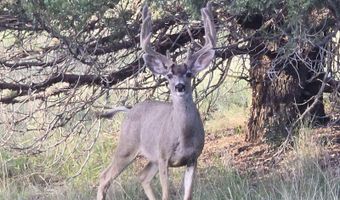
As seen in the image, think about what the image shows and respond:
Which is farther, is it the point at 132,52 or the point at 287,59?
the point at 132,52

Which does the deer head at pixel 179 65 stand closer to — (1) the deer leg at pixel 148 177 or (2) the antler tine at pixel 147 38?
(2) the antler tine at pixel 147 38

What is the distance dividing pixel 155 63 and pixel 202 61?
41 centimetres

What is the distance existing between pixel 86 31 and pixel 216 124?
387 cm

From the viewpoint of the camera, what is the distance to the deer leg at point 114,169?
27.2 ft

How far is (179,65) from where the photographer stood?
746 centimetres

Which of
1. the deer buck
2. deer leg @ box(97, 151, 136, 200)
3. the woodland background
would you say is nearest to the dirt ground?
the woodland background

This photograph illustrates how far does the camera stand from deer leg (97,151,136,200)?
27.2ft

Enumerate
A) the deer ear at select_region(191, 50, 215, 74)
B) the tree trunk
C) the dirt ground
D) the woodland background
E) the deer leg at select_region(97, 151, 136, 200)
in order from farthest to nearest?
the tree trunk < the dirt ground < the deer leg at select_region(97, 151, 136, 200) < the woodland background < the deer ear at select_region(191, 50, 215, 74)

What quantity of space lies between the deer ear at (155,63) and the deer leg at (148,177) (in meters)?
1.26

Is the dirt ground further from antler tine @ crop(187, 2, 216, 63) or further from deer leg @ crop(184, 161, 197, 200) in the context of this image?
antler tine @ crop(187, 2, 216, 63)

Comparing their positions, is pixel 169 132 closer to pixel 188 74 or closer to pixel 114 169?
pixel 188 74

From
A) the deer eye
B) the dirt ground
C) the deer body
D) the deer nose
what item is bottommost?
the dirt ground

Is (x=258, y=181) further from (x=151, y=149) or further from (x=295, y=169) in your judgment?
(x=151, y=149)

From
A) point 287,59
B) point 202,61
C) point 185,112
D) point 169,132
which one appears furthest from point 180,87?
point 287,59
